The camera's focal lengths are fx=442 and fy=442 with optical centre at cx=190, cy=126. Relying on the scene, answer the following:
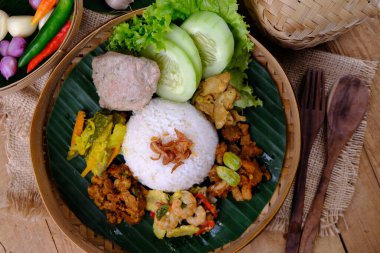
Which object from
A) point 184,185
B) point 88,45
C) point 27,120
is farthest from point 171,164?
point 27,120

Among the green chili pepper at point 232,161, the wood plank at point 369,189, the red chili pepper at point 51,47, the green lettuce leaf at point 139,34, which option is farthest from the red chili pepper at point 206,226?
the red chili pepper at point 51,47

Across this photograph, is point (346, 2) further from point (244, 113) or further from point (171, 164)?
point (171, 164)

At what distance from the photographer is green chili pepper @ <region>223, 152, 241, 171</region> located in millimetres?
2652

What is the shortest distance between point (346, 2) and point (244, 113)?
34.2 inches

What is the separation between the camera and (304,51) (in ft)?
9.86

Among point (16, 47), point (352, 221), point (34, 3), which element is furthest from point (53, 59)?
point (352, 221)

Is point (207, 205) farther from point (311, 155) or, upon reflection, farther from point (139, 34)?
point (139, 34)

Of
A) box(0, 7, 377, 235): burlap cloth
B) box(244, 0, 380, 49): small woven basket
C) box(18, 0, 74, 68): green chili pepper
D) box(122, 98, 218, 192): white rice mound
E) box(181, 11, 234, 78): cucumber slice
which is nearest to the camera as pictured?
box(244, 0, 380, 49): small woven basket

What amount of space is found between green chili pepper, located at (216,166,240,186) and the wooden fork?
0.46 meters

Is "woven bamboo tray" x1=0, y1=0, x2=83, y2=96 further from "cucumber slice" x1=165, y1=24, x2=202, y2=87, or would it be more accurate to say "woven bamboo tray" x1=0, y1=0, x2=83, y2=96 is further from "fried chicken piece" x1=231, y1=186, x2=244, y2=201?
→ "fried chicken piece" x1=231, y1=186, x2=244, y2=201

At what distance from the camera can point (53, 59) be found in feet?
9.45

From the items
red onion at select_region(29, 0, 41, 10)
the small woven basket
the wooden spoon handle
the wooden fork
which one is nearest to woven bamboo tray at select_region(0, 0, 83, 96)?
red onion at select_region(29, 0, 41, 10)

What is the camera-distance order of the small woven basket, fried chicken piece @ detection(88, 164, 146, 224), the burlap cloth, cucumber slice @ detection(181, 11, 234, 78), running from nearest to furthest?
the small woven basket < cucumber slice @ detection(181, 11, 234, 78) < fried chicken piece @ detection(88, 164, 146, 224) < the burlap cloth

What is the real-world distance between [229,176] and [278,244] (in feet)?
2.16
